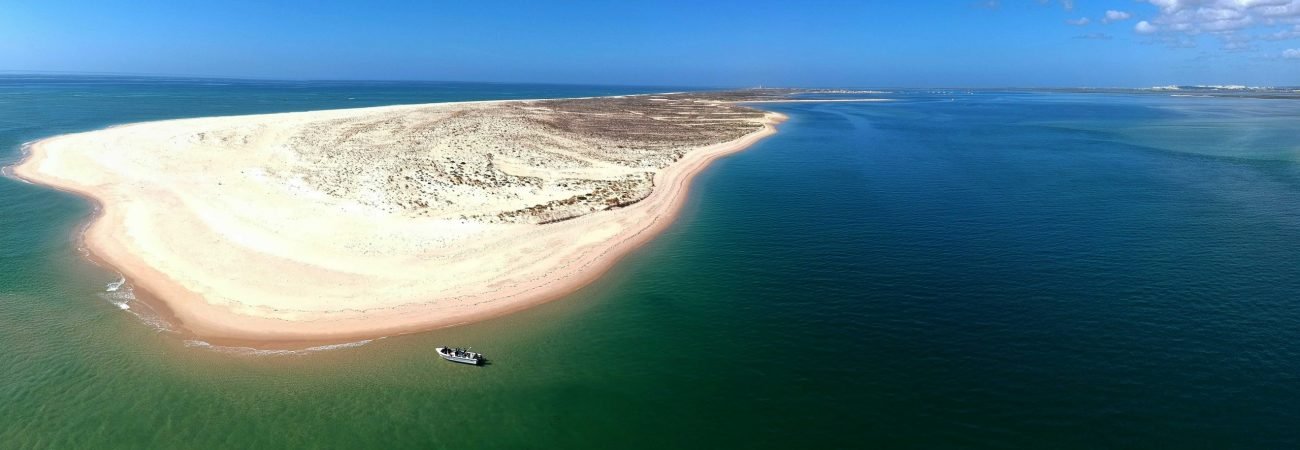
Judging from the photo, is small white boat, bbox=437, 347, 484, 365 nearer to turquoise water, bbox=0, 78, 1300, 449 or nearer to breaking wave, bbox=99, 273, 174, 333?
turquoise water, bbox=0, 78, 1300, 449

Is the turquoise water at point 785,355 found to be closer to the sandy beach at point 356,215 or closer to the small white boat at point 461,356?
the small white boat at point 461,356

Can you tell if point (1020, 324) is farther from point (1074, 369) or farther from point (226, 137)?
point (226, 137)

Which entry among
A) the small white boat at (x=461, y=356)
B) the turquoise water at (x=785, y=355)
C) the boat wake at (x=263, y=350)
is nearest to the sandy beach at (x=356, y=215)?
the boat wake at (x=263, y=350)

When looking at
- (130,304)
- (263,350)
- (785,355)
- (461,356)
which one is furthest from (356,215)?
(785,355)

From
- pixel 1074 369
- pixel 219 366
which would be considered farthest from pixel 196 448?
pixel 1074 369

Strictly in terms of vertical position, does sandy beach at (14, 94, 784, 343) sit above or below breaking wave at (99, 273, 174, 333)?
above

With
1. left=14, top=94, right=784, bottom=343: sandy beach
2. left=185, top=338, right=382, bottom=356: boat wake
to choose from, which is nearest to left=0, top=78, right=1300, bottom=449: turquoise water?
left=185, top=338, right=382, bottom=356: boat wake
